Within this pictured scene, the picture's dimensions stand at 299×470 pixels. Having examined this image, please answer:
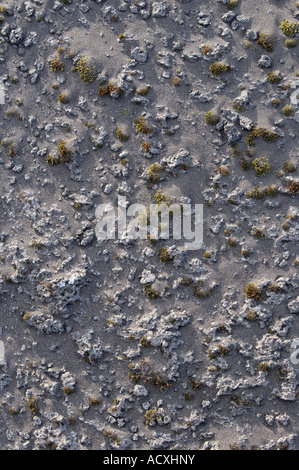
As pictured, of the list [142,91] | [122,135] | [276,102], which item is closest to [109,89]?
[142,91]

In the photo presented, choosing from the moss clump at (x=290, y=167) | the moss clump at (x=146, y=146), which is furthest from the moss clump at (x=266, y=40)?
the moss clump at (x=146, y=146)

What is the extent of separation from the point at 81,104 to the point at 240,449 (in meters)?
29.4

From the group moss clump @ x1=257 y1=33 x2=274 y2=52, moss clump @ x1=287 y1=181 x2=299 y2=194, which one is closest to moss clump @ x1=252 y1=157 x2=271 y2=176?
moss clump @ x1=287 y1=181 x2=299 y2=194

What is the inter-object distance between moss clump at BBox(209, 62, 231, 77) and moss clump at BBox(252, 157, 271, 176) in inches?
299

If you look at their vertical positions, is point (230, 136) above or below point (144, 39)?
below

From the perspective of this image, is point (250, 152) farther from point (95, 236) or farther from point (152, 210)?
point (95, 236)

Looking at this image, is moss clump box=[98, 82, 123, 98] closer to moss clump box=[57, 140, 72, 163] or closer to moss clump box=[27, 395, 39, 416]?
moss clump box=[57, 140, 72, 163]

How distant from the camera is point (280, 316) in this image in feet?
96.7

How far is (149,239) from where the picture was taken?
30.2 metres

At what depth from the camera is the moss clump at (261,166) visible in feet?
Result: 99.0

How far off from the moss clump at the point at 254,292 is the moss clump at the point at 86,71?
68.1 feet

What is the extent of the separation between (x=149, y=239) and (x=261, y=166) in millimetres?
10407

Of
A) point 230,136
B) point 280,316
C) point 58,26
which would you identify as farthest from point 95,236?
point 58,26
